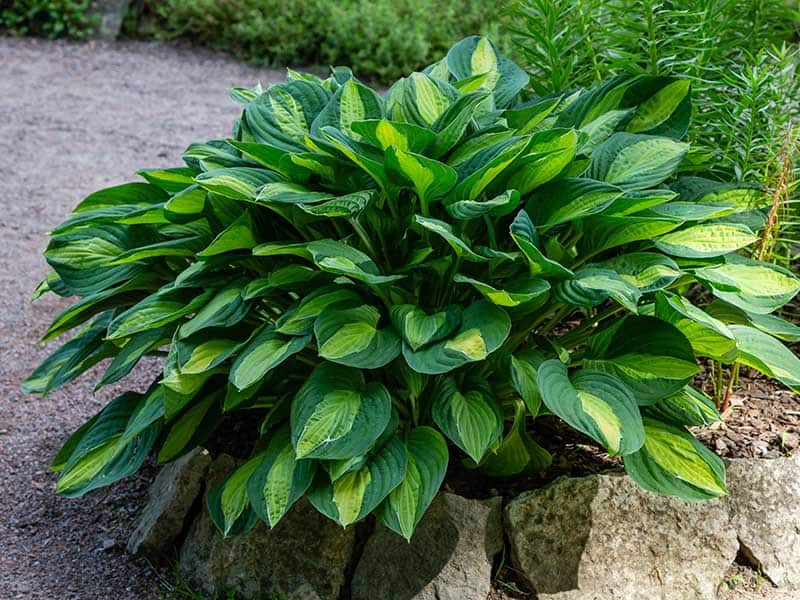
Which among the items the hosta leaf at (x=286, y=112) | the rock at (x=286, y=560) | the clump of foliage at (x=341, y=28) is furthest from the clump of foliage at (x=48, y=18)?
the rock at (x=286, y=560)

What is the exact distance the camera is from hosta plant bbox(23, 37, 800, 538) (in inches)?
83.6

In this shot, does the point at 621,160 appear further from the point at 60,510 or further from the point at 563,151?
the point at 60,510

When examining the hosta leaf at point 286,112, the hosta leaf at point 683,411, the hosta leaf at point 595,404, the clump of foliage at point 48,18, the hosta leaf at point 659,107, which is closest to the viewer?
the hosta leaf at point 595,404

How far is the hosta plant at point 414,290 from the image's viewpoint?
212 cm

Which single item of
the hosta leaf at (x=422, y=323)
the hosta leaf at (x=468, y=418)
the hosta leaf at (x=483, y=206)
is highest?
the hosta leaf at (x=483, y=206)

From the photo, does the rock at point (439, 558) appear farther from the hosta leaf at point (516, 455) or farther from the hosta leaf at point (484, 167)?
the hosta leaf at point (484, 167)

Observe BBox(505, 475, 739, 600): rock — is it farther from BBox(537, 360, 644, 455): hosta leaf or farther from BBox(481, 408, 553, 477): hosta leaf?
BBox(537, 360, 644, 455): hosta leaf

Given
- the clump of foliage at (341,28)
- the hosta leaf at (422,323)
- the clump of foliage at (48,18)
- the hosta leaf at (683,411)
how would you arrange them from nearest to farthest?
the hosta leaf at (422,323), the hosta leaf at (683,411), the clump of foliage at (341,28), the clump of foliage at (48,18)

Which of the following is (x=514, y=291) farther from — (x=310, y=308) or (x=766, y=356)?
(x=766, y=356)

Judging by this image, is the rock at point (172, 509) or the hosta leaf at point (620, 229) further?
the rock at point (172, 509)

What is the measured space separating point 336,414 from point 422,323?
0.89 ft

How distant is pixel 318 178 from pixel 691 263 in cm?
91

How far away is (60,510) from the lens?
288cm

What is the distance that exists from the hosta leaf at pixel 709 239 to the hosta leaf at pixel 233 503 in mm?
1098
